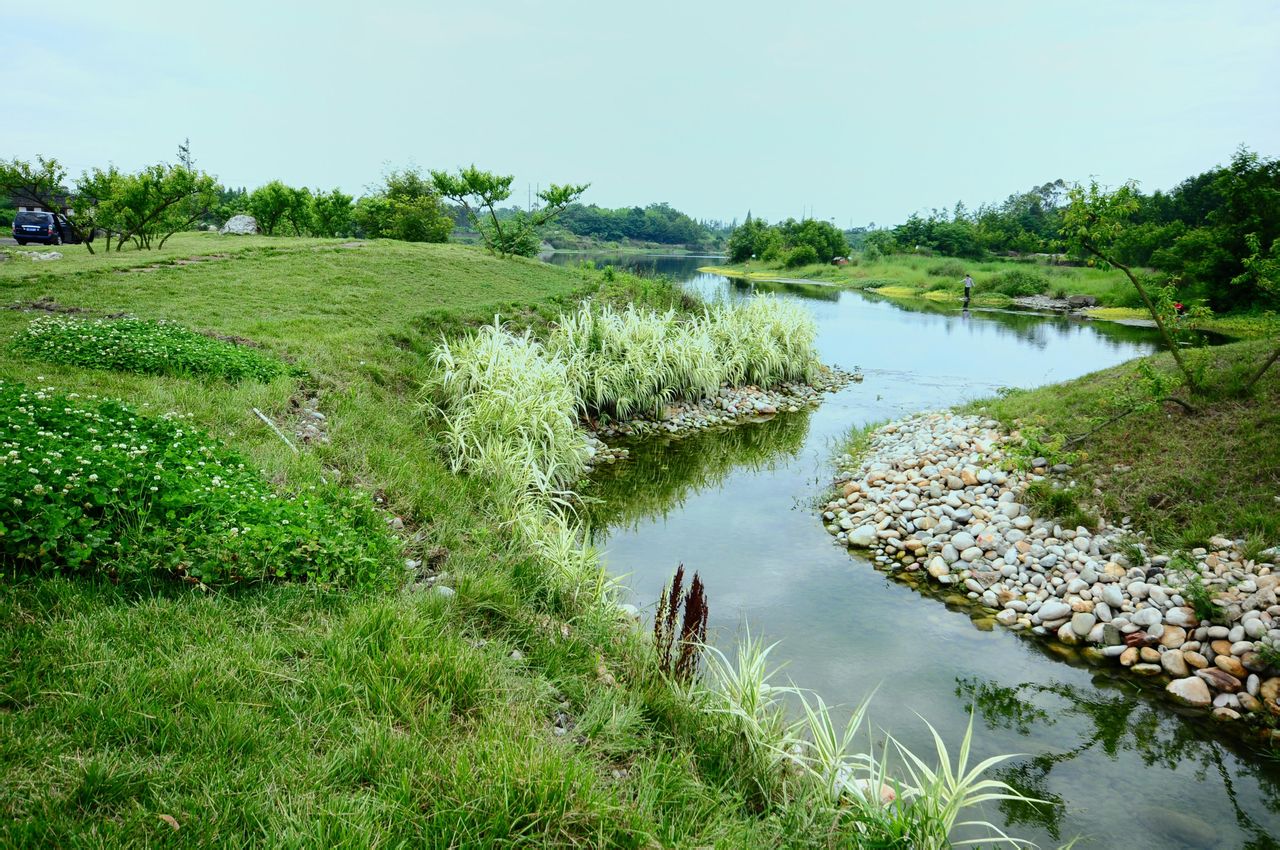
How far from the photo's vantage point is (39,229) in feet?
55.9

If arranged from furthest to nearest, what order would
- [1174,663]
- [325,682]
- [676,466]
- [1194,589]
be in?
[676,466] → [1194,589] → [1174,663] → [325,682]

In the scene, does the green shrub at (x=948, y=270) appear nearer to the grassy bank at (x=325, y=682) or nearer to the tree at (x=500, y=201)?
the tree at (x=500, y=201)

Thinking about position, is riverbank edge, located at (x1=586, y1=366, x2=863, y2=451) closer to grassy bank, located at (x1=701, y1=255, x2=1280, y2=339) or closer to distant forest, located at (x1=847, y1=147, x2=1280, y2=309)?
distant forest, located at (x1=847, y1=147, x2=1280, y2=309)

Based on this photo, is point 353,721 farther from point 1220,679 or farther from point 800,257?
point 800,257

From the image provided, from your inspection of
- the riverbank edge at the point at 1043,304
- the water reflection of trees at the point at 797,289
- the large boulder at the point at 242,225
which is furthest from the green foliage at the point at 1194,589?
the large boulder at the point at 242,225

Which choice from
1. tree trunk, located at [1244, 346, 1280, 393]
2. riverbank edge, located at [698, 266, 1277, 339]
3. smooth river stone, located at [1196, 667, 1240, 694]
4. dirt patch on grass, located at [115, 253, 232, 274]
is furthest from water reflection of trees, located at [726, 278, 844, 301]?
smooth river stone, located at [1196, 667, 1240, 694]

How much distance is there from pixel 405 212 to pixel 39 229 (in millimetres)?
11687

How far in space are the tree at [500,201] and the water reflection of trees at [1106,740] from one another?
71.4 feet

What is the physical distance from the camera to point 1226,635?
4.04m

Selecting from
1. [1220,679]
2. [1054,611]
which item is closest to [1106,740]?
[1220,679]

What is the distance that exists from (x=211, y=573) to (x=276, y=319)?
7101 mm

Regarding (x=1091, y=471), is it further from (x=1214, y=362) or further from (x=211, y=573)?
(x=211, y=573)

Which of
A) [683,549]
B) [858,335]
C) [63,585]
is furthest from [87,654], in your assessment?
[858,335]

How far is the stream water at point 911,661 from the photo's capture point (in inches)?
123
